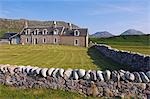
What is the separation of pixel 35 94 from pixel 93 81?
165 centimetres

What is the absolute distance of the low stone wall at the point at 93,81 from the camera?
31.4ft

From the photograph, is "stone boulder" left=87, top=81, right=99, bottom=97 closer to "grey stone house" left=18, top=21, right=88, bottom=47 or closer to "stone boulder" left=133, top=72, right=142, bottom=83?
"stone boulder" left=133, top=72, right=142, bottom=83

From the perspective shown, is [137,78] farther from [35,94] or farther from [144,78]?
[35,94]

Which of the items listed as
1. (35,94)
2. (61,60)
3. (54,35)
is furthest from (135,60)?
(54,35)

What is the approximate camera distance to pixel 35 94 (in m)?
9.82

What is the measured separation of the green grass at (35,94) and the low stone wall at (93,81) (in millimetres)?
202

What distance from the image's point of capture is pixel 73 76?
9.94 metres

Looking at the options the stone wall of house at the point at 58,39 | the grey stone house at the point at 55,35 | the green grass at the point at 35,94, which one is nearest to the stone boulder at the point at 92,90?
the green grass at the point at 35,94

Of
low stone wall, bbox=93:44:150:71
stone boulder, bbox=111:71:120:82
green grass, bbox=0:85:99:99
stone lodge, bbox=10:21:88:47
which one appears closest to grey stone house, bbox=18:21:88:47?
stone lodge, bbox=10:21:88:47

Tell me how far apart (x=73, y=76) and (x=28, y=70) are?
60.1 inches

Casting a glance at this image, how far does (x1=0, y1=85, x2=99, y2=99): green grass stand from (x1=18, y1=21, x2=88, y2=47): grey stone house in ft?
236

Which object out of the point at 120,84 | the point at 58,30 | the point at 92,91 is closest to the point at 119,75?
the point at 120,84

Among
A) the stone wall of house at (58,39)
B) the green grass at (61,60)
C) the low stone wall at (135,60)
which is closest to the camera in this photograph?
the low stone wall at (135,60)

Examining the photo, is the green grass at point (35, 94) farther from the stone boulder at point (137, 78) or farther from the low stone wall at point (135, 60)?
the low stone wall at point (135, 60)
